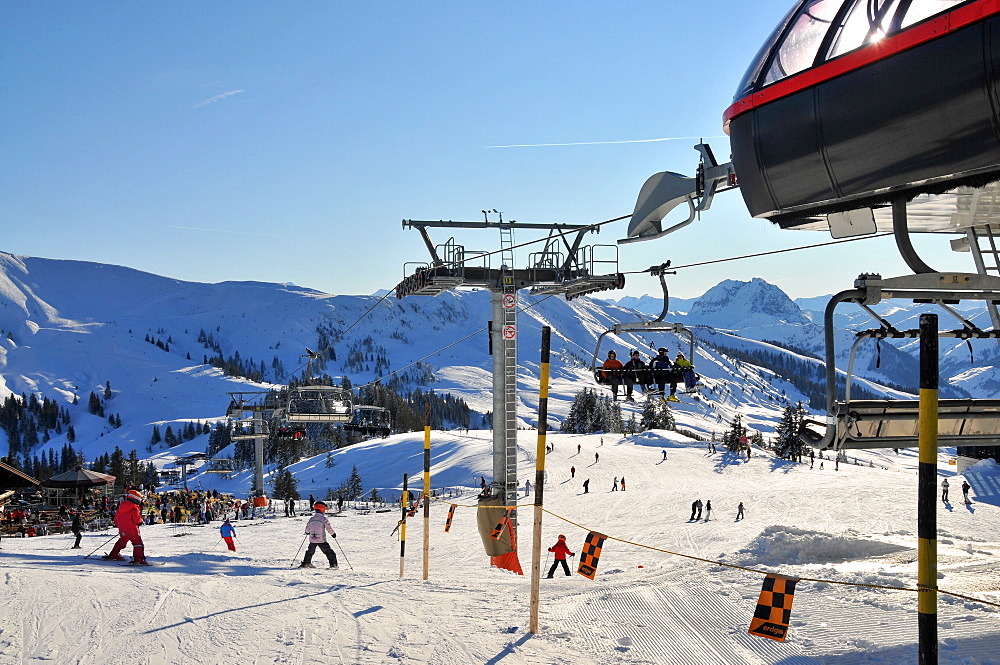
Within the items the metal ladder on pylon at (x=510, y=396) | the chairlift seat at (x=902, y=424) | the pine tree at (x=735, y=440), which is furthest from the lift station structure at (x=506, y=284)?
the pine tree at (x=735, y=440)

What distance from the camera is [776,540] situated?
63.4 feet

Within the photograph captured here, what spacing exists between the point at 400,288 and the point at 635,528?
48.6ft

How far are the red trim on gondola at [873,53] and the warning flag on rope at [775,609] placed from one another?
4.10 m

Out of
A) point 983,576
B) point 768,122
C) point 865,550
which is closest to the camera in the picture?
point 768,122

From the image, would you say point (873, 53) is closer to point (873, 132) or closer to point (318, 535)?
point (873, 132)

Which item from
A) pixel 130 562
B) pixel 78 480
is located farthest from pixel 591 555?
pixel 78 480

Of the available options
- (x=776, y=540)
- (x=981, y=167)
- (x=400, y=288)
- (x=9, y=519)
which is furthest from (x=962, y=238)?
(x=9, y=519)

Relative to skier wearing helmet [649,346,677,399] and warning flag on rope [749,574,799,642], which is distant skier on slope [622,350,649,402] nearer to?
skier wearing helmet [649,346,677,399]

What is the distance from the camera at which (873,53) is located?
538 centimetres

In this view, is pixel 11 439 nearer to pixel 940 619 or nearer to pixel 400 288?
pixel 400 288

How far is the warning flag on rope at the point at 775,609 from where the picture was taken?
7.11m

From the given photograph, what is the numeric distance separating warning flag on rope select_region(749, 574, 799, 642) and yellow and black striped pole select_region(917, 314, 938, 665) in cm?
217

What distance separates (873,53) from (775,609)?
4707 millimetres

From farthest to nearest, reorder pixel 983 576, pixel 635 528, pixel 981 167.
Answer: pixel 635 528
pixel 983 576
pixel 981 167
